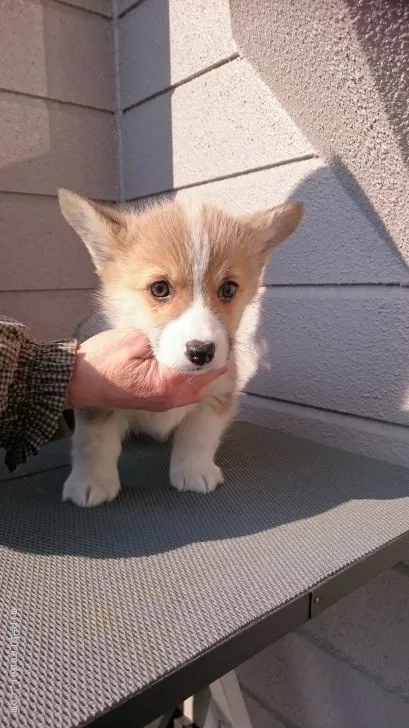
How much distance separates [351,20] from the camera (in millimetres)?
1007

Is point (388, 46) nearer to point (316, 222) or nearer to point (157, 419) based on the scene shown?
point (316, 222)

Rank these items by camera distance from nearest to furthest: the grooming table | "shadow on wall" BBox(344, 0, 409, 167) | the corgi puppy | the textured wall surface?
the grooming table → "shadow on wall" BBox(344, 0, 409, 167) → the corgi puppy → the textured wall surface

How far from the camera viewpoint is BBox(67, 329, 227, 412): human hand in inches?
45.7

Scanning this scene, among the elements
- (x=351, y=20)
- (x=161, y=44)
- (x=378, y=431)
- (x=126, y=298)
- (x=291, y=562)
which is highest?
(x=161, y=44)

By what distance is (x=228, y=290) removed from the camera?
54.4 inches

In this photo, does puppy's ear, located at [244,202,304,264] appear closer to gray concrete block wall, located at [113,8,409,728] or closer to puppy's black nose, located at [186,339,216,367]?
gray concrete block wall, located at [113,8,409,728]

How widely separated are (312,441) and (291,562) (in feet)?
2.53

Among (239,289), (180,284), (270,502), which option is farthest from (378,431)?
(180,284)

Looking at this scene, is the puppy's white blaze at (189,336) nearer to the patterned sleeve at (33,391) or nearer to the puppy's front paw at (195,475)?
the patterned sleeve at (33,391)

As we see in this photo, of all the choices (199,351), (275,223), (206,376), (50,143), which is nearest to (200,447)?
(206,376)

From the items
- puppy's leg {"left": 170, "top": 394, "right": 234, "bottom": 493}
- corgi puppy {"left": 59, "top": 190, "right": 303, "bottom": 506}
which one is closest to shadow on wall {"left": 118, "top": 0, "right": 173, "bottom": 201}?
corgi puppy {"left": 59, "top": 190, "right": 303, "bottom": 506}

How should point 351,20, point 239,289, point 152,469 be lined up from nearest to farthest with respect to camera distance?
1. point 351,20
2. point 239,289
3. point 152,469

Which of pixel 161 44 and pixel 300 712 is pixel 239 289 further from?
pixel 300 712

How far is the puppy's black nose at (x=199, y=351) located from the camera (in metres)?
1.14
